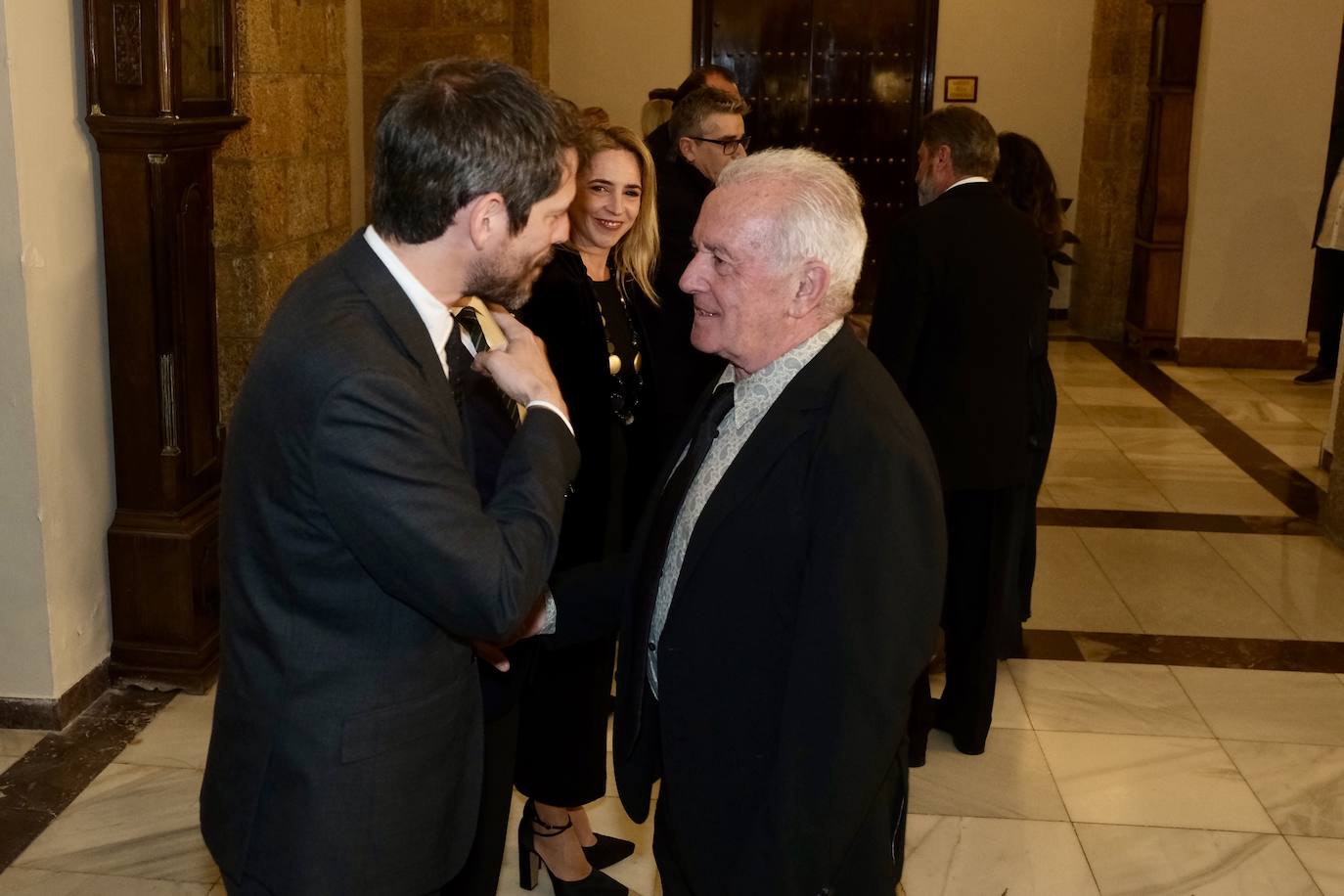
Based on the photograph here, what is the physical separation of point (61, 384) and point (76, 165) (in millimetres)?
606

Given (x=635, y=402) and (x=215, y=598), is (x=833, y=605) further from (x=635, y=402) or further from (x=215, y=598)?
(x=215, y=598)

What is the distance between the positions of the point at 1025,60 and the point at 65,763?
32.5 ft

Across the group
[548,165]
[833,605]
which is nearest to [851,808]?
[833,605]

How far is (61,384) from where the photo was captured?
4.09m

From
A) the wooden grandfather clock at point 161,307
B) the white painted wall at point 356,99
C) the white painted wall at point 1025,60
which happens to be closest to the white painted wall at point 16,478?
the wooden grandfather clock at point 161,307

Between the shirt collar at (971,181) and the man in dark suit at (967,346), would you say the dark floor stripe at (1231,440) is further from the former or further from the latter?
the shirt collar at (971,181)

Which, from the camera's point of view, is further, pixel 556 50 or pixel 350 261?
pixel 556 50

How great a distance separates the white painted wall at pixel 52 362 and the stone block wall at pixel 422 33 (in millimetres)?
4975

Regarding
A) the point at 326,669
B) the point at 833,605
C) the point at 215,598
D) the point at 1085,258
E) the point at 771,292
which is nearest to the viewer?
the point at 326,669

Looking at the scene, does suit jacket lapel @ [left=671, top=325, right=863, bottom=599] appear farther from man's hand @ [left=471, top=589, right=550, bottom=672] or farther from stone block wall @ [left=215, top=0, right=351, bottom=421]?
stone block wall @ [left=215, top=0, right=351, bottom=421]

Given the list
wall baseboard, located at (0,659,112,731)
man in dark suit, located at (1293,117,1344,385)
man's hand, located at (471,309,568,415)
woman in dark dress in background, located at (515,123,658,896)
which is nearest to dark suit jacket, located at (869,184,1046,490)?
woman in dark dress in background, located at (515,123,658,896)

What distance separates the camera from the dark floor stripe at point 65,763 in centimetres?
368

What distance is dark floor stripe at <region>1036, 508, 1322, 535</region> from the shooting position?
6.54 metres

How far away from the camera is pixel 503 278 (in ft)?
6.22
